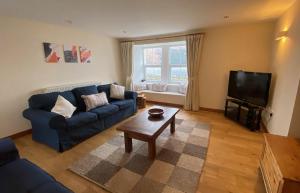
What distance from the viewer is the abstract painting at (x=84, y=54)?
13.1 feet

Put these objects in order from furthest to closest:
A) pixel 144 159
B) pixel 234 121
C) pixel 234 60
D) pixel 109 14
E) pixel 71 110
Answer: pixel 234 60 < pixel 234 121 < pixel 71 110 < pixel 109 14 < pixel 144 159

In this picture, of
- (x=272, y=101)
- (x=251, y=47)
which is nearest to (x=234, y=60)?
(x=251, y=47)

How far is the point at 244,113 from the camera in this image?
3467 millimetres

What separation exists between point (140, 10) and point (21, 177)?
2.60 m

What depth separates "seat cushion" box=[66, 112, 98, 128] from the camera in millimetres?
2553

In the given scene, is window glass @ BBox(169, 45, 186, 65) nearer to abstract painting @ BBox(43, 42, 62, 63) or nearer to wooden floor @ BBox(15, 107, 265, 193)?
wooden floor @ BBox(15, 107, 265, 193)

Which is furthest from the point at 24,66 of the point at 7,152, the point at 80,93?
the point at 7,152

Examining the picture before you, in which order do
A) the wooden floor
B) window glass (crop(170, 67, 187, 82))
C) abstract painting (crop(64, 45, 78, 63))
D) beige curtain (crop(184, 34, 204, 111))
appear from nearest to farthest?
the wooden floor
abstract painting (crop(64, 45, 78, 63))
beige curtain (crop(184, 34, 204, 111))
window glass (crop(170, 67, 187, 82))

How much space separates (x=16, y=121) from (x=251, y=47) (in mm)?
5253

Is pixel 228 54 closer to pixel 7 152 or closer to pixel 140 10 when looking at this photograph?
pixel 140 10

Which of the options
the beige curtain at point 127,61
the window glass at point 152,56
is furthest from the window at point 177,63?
the beige curtain at point 127,61

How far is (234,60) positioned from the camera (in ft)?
12.6

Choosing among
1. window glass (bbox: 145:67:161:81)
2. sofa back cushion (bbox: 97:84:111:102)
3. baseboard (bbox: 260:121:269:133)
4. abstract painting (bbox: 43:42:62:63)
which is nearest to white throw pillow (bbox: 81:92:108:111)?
sofa back cushion (bbox: 97:84:111:102)

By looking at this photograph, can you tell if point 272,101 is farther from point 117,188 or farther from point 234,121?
point 117,188
